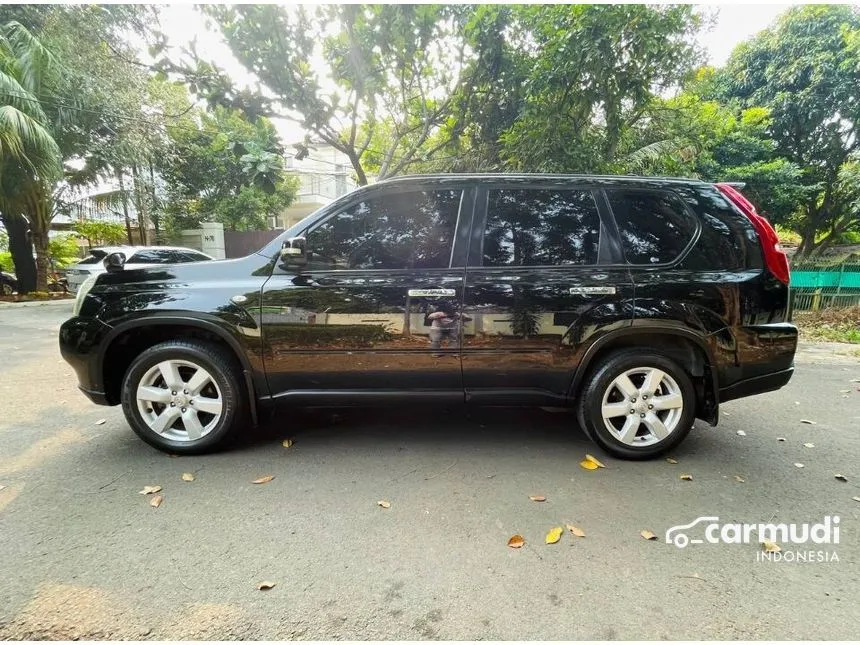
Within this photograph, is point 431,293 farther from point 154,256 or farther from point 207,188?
point 207,188

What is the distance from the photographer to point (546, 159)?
7742 mm


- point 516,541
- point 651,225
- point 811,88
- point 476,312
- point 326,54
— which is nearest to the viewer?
point 516,541

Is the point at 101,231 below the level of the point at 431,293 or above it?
above

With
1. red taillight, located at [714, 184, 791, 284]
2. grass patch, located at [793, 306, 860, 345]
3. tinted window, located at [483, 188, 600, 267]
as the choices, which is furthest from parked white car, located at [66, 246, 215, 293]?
grass patch, located at [793, 306, 860, 345]

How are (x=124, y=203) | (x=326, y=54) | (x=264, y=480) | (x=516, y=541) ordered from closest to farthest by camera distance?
(x=516, y=541), (x=264, y=480), (x=326, y=54), (x=124, y=203)

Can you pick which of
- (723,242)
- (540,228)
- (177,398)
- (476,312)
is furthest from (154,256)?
(723,242)

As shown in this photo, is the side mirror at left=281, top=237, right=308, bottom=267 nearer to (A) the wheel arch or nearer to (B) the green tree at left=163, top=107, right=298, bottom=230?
(A) the wheel arch

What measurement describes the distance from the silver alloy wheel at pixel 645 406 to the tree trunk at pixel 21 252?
618 inches

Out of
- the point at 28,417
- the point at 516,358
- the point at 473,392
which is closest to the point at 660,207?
the point at 516,358

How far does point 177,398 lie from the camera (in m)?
2.82

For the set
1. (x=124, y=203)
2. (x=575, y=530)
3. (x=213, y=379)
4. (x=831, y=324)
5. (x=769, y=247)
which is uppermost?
(x=124, y=203)

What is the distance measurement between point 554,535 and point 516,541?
20cm

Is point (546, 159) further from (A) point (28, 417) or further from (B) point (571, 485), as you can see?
(A) point (28, 417)

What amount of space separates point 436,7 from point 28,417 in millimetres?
7651
